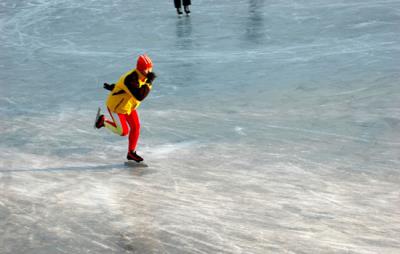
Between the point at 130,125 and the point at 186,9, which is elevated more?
the point at 130,125

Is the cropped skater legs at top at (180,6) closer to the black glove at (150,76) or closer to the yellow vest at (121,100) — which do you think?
the yellow vest at (121,100)

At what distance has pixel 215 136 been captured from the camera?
27.1 ft


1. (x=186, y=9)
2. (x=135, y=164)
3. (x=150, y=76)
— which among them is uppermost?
(x=150, y=76)

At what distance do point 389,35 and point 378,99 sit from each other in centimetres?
398

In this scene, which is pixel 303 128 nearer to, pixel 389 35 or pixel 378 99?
pixel 378 99

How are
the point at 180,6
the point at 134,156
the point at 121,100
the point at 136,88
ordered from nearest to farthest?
the point at 136,88
the point at 121,100
the point at 134,156
the point at 180,6

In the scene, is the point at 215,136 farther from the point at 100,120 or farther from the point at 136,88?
the point at 136,88

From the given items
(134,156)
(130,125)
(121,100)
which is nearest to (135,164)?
(134,156)

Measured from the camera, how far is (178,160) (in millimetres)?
7500

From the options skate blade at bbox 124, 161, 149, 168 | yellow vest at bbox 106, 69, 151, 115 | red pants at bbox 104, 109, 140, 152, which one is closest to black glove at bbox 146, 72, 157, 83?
yellow vest at bbox 106, 69, 151, 115

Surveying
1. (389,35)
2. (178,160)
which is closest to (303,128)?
(178,160)

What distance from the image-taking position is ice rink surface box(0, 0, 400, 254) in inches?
203

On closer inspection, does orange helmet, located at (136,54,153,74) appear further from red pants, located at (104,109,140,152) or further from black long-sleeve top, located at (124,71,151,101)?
red pants, located at (104,109,140,152)

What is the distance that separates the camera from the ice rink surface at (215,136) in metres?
5.16
